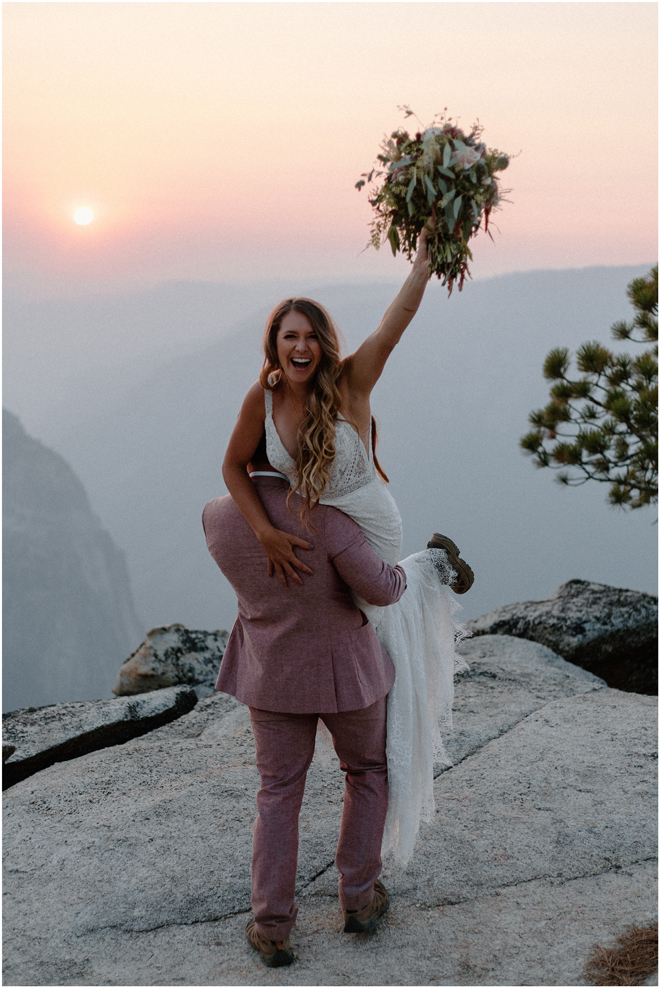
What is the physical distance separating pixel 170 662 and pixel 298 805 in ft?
11.2

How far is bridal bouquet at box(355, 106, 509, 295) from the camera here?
2.37 meters

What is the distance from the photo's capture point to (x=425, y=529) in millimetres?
105062

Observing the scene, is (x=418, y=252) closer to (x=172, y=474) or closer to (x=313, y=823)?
(x=313, y=823)

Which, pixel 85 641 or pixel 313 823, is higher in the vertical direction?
pixel 313 823

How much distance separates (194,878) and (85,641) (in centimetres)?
7346

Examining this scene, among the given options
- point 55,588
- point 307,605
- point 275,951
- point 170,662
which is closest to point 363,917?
point 275,951

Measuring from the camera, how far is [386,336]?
232 cm

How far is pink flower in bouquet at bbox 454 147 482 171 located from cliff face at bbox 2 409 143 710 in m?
62.7

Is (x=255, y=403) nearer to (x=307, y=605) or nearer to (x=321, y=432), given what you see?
(x=321, y=432)

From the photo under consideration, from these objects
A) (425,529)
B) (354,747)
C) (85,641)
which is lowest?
(85,641)

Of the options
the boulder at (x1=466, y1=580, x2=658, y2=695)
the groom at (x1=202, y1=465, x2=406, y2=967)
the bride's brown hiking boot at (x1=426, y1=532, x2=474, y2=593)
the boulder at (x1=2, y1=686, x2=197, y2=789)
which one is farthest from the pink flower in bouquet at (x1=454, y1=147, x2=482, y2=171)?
the boulder at (x1=466, y1=580, x2=658, y2=695)

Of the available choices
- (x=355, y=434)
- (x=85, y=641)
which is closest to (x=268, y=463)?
(x=355, y=434)

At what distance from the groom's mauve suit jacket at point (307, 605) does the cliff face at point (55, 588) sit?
203 ft

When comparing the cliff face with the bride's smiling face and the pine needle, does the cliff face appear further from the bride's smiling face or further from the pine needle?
the bride's smiling face
